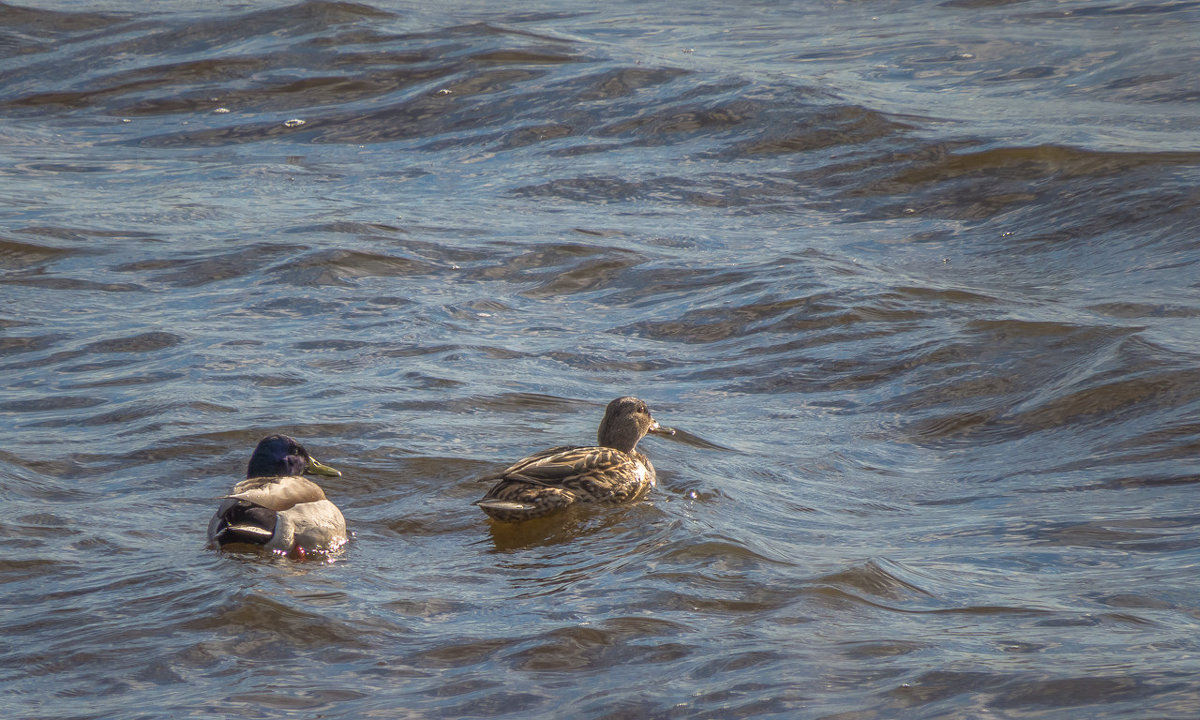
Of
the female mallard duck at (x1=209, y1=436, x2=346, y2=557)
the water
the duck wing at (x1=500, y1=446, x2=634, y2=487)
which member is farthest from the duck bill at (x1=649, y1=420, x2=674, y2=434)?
the female mallard duck at (x1=209, y1=436, x2=346, y2=557)

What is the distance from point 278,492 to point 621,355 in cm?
400

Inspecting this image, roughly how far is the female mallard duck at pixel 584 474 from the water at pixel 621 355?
158 millimetres

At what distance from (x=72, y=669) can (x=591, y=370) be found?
5.26m

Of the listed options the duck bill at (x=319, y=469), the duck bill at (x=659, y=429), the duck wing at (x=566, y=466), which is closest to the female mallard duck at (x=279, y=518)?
the duck bill at (x=319, y=469)

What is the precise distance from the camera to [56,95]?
764 inches

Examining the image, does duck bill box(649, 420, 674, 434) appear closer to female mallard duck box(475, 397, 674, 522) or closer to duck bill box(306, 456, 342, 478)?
female mallard duck box(475, 397, 674, 522)

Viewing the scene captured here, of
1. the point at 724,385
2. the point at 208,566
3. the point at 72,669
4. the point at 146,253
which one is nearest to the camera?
the point at 72,669

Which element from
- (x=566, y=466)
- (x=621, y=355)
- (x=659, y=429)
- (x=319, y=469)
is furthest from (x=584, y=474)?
(x=621, y=355)

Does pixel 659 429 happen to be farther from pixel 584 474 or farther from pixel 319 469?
pixel 319 469

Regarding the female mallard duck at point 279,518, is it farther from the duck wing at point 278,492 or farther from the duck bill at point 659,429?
the duck bill at point 659,429

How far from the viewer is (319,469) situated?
828 cm

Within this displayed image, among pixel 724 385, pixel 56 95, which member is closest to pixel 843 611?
pixel 724 385

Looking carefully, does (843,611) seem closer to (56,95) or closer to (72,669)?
(72,669)

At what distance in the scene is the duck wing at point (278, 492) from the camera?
7.48 metres
